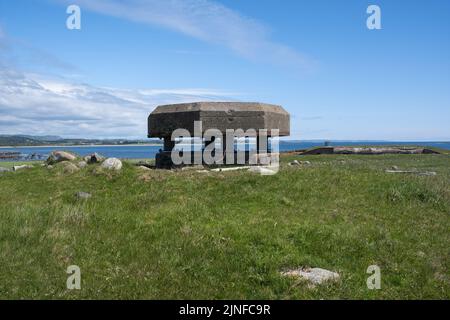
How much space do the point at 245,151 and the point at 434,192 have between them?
7396 millimetres

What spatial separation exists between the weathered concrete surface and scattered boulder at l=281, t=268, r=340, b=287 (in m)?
9.59

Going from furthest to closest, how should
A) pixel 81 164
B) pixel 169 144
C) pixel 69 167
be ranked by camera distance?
pixel 169 144
pixel 81 164
pixel 69 167

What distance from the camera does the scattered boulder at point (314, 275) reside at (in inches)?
260

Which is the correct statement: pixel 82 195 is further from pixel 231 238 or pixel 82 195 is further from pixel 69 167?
pixel 231 238

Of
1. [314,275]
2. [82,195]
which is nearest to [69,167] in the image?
[82,195]

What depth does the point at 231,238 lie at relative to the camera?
8.23 meters

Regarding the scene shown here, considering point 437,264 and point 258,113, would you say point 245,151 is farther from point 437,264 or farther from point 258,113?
point 437,264

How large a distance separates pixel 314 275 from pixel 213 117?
32.6 feet

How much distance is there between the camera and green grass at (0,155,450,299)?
6477mm

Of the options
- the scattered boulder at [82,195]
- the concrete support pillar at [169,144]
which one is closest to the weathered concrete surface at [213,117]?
the concrete support pillar at [169,144]

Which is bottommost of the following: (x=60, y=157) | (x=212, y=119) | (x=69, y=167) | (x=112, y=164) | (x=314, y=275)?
(x=314, y=275)
